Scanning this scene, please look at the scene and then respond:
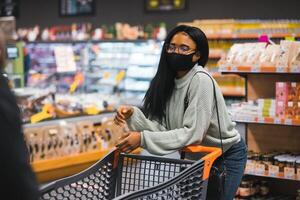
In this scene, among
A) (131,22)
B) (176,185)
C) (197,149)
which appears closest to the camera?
(176,185)

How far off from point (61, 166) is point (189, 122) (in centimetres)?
379

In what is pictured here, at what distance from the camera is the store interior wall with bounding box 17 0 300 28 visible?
1017 centimetres

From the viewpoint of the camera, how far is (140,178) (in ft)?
9.00

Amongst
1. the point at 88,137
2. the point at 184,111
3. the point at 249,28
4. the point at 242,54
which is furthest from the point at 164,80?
the point at 249,28

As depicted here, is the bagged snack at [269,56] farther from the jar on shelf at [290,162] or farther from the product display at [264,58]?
the jar on shelf at [290,162]

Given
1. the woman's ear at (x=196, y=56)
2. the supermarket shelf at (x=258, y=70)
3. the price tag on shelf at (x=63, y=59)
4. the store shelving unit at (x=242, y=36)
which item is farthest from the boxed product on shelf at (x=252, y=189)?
the store shelving unit at (x=242, y=36)

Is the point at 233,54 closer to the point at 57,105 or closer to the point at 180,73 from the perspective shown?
the point at 180,73

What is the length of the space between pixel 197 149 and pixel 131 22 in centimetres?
958

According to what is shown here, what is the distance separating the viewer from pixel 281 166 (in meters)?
4.18

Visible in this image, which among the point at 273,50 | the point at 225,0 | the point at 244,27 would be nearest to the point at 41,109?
the point at 273,50

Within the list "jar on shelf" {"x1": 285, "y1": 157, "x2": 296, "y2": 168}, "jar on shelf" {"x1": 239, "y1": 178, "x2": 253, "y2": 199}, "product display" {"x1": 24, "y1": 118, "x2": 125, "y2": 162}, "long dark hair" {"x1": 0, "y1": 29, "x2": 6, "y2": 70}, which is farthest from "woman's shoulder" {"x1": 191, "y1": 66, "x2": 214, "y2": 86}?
"product display" {"x1": 24, "y1": 118, "x2": 125, "y2": 162}

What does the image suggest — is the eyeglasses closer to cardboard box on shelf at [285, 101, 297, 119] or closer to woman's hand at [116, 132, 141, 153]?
woman's hand at [116, 132, 141, 153]

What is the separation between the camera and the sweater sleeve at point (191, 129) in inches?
105

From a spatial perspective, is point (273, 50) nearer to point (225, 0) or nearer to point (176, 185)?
point (176, 185)
